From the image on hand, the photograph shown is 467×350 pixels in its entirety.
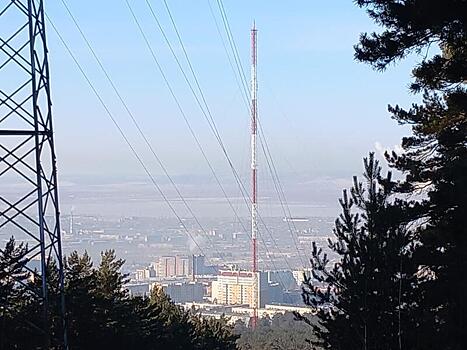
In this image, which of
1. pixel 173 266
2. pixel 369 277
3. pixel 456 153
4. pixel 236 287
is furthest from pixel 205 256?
pixel 369 277

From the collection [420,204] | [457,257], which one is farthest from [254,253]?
[457,257]

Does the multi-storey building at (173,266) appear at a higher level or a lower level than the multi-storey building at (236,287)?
higher

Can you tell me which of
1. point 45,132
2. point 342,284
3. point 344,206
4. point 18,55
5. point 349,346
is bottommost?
point 349,346

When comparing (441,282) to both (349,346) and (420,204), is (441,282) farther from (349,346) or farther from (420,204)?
(420,204)

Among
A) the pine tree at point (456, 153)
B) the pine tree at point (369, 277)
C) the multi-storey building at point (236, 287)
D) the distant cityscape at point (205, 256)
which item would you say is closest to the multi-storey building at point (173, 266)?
the distant cityscape at point (205, 256)

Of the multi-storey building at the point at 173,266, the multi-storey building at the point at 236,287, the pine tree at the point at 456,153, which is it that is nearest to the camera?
the pine tree at the point at 456,153

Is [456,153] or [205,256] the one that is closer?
[456,153]

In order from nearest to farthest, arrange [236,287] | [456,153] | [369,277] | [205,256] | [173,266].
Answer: [369,277] < [456,153] < [236,287] < [173,266] < [205,256]

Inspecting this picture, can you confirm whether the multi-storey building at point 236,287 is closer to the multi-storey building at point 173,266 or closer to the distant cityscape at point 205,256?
the distant cityscape at point 205,256

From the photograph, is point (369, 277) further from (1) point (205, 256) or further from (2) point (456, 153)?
(1) point (205, 256)
